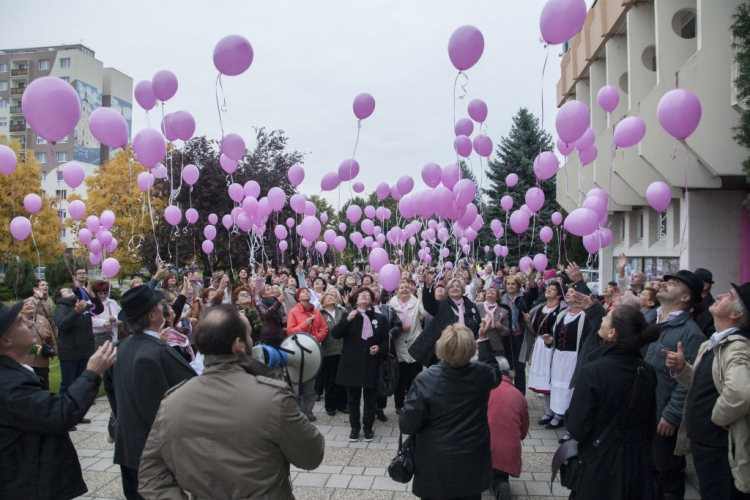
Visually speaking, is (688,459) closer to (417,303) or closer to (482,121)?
(417,303)

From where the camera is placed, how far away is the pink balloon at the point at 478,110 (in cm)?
878

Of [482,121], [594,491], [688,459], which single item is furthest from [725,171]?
[594,491]

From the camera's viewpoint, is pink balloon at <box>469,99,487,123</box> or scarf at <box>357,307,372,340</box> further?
pink balloon at <box>469,99,487,123</box>

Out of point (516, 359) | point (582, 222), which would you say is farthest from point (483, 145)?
point (516, 359)

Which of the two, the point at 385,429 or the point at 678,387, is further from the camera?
the point at 385,429

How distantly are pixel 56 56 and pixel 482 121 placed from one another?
61639 millimetres

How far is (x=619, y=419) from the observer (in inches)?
121

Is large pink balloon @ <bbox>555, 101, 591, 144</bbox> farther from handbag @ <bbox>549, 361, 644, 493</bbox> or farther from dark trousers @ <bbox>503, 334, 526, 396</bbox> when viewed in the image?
handbag @ <bbox>549, 361, 644, 493</bbox>

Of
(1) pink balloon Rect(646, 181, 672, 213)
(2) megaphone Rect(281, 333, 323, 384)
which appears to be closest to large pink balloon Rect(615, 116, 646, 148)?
(1) pink balloon Rect(646, 181, 672, 213)

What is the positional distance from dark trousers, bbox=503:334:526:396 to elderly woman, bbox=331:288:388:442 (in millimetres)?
1785

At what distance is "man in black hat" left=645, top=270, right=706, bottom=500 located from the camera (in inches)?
171

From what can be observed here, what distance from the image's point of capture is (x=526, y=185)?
99.7 feet

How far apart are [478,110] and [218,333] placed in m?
7.46

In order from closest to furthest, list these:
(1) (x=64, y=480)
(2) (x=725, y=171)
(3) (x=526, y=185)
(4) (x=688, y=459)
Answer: (1) (x=64, y=480)
(4) (x=688, y=459)
(2) (x=725, y=171)
(3) (x=526, y=185)
